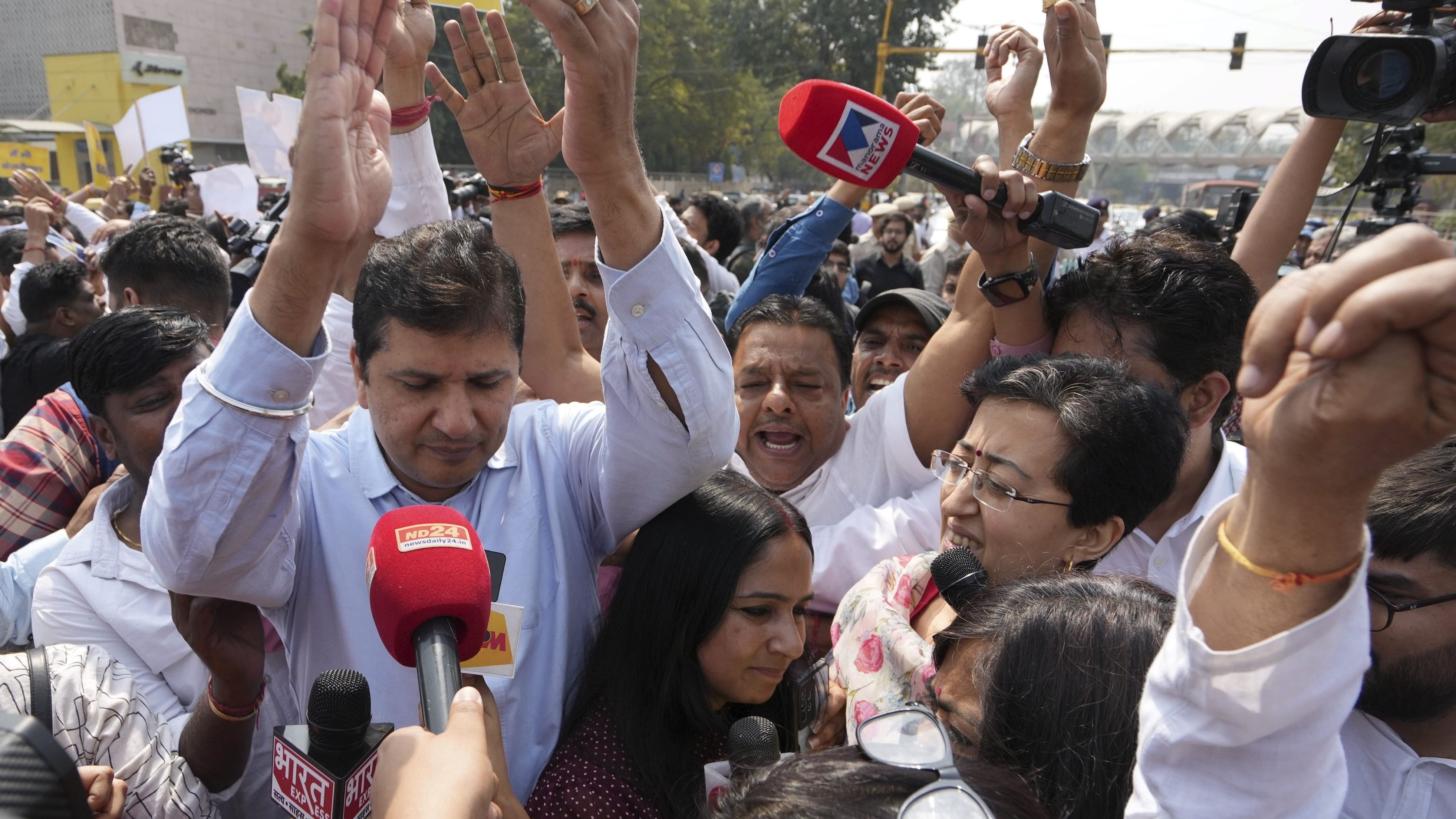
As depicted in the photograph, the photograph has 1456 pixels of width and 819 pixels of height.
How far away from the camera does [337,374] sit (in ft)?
9.34

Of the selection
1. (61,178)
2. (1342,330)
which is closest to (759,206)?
(1342,330)

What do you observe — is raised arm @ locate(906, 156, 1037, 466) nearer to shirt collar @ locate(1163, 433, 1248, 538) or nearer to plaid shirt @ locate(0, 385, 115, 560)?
shirt collar @ locate(1163, 433, 1248, 538)

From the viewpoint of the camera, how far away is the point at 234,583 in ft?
4.77

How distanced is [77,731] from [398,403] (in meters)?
0.70

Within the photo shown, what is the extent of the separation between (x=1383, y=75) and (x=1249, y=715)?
71.4 inches

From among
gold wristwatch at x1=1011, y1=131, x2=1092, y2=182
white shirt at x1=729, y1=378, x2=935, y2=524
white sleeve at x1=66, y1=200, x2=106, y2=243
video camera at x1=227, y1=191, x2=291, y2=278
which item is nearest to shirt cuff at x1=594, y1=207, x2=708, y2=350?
white shirt at x1=729, y1=378, x2=935, y2=524

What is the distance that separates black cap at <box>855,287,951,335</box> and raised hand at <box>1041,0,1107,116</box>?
3.43 ft

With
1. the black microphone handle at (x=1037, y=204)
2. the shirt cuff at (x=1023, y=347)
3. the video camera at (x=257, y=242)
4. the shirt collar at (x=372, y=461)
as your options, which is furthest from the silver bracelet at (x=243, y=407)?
the video camera at (x=257, y=242)

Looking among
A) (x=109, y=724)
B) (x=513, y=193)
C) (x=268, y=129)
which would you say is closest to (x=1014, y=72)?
(x=513, y=193)

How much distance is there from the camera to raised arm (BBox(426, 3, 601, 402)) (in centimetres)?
215

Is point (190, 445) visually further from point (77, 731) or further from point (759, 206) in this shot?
point (759, 206)

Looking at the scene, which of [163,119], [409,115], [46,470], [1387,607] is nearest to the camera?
[1387,607]

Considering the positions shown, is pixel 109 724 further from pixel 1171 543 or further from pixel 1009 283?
pixel 1171 543

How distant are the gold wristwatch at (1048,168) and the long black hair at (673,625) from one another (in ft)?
3.42
